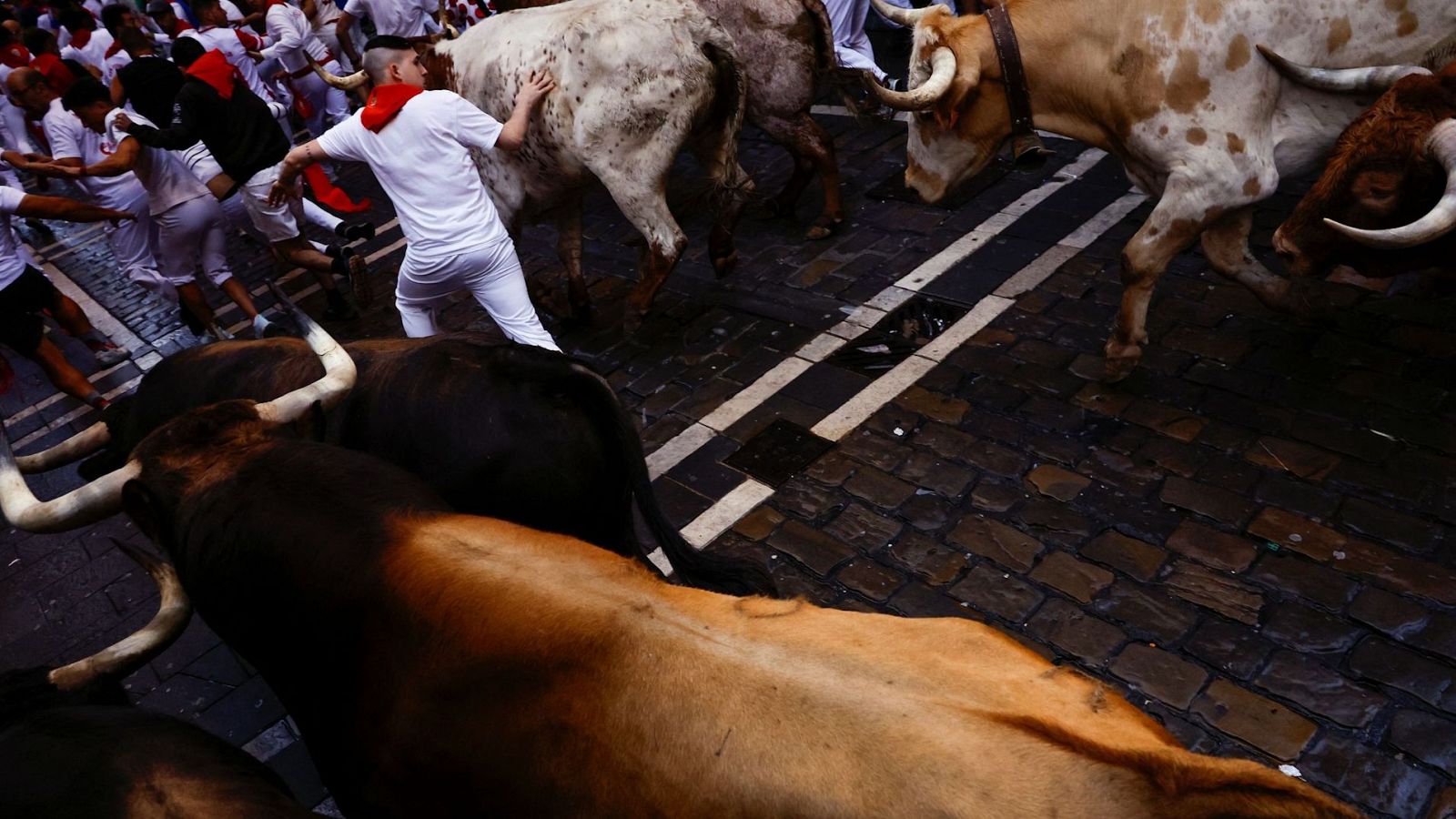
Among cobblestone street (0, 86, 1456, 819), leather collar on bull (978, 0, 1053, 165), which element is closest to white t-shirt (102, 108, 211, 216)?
cobblestone street (0, 86, 1456, 819)

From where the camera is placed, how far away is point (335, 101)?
1372 cm

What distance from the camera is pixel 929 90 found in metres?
5.68

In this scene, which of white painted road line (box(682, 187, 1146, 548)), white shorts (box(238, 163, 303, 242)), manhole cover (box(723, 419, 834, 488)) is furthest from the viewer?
white shorts (box(238, 163, 303, 242))

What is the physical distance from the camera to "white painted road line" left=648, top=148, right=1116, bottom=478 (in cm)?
639

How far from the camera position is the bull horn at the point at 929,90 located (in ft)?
18.6

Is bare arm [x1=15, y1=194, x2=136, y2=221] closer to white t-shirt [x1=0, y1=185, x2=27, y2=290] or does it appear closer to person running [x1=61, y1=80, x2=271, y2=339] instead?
white t-shirt [x1=0, y1=185, x2=27, y2=290]

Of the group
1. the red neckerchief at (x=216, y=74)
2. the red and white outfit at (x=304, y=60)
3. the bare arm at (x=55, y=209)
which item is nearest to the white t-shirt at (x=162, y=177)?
the red neckerchief at (x=216, y=74)

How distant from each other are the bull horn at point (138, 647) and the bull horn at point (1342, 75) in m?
5.71

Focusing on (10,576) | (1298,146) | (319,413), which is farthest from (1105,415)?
(10,576)

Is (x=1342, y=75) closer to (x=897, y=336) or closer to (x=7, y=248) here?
(x=897, y=336)

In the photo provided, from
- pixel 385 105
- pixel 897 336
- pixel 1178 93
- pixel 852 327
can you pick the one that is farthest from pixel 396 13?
pixel 1178 93

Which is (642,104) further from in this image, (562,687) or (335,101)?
(335,101)

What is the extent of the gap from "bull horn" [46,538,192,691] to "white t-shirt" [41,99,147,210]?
7.17 meters

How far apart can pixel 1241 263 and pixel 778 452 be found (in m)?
2.99
